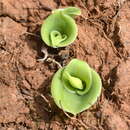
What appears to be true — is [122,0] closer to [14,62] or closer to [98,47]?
[98,47]

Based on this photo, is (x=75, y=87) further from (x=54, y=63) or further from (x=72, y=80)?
(x=54, y=63)

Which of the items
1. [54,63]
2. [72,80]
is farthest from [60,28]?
[72,80]

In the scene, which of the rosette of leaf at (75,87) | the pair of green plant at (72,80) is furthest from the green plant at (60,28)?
the rosette of leaf at (75,87)

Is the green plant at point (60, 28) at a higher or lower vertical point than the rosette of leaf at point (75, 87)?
higher

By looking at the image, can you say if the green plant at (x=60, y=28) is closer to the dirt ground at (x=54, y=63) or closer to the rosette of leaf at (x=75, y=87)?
the dirt ground at (x=54, y=63)

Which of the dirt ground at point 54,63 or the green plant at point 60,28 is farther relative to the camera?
the green plant at point 60,28

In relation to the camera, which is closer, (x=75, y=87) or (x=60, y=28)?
(x=75, y=87)

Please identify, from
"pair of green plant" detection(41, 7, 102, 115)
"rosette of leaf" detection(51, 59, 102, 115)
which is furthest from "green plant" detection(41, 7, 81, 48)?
"rosette of leaf" detection(51, 59, 102, 115)
